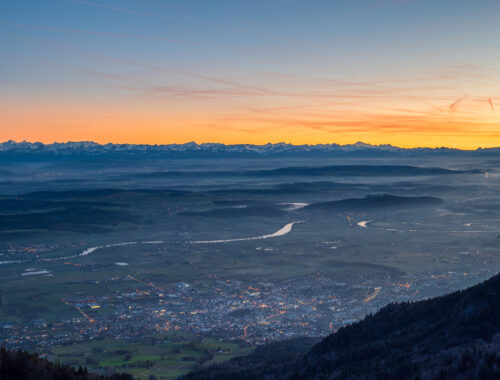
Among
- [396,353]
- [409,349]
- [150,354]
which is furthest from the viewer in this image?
[150,354]

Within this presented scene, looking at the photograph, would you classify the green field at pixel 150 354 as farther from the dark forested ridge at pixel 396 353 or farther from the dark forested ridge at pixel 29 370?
the dark forested ridge at pixel 29 370

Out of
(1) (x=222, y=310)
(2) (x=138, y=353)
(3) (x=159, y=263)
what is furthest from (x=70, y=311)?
(3) (x=159, y=263)

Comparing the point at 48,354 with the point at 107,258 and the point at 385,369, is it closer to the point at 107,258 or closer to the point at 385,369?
the point at 385,369

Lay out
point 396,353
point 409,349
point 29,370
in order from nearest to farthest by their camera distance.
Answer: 1. point 29,370
2. point 396,353
3. point 409,349

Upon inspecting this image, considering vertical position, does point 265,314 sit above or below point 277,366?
below

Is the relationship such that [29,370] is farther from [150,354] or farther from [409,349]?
[150,354]

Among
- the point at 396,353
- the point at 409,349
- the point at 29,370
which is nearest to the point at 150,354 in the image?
the point at 396,353

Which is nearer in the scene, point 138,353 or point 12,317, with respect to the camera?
point 138,353

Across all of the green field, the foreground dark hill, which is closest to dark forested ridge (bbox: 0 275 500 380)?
the foreground dark hill
